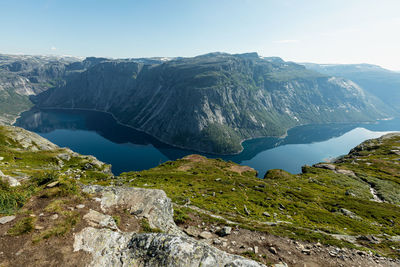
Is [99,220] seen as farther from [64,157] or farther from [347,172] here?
[347,172]

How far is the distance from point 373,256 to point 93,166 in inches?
2891

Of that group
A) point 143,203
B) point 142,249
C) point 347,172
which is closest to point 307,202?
point 143,203

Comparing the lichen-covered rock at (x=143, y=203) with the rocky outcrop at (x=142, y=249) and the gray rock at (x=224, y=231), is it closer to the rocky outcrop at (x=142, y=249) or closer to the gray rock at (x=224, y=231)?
the rocky outcrop at (x=142, y=249)

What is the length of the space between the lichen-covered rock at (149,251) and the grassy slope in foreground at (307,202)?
37.0ft

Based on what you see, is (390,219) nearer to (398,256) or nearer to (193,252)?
(398,256)

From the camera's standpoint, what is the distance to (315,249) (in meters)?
18.3

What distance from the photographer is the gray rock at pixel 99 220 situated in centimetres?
1366

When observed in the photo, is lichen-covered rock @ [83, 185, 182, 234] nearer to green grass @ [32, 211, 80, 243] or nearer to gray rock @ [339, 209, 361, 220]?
green grass @ [32, 211, 80, 243]

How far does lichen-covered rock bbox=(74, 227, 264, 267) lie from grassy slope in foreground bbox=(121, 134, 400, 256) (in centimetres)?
1129

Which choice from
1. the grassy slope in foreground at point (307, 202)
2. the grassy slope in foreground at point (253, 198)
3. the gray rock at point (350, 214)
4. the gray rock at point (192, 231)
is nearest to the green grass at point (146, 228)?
the gray rock at point (192, 231)

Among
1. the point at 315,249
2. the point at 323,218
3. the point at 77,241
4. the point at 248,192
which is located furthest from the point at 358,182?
the point at 77,241

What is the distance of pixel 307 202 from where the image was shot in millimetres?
41625

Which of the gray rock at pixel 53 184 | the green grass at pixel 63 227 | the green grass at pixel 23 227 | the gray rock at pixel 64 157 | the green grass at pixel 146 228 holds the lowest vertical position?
the gray rock at pixel 64 157

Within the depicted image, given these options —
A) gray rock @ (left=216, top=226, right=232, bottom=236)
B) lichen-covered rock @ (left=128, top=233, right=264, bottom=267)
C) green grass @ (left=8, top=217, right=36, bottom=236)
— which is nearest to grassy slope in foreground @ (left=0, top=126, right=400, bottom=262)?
green grass @ (left=8, top=217, right=36, bottom=236)
